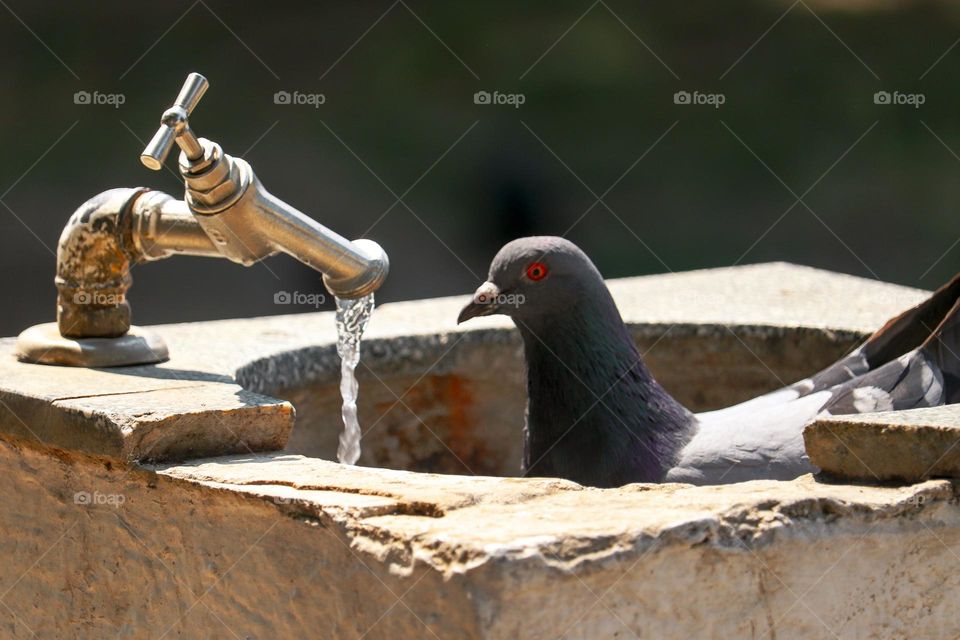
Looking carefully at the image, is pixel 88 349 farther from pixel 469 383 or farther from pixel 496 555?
pixel 496 555

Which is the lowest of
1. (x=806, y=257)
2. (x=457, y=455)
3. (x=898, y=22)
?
(x=457, y=455)

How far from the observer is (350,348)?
115 inches

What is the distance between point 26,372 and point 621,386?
4.05 ft

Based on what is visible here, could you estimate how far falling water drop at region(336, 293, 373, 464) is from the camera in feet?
9.39

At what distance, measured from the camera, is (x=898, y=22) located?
9.92 meters

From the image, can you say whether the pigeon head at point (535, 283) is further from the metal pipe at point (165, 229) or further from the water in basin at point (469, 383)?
the metal pipe at point (165, 229)

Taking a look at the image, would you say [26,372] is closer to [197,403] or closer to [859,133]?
[197,403]

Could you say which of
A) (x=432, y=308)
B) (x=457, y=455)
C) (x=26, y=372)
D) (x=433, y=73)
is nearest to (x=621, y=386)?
(x=457, y=455)

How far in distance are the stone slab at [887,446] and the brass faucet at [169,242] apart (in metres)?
0.94

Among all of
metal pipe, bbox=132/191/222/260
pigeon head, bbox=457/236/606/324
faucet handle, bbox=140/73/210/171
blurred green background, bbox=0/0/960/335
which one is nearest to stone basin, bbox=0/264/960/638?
metal pipe, bbox=132/191/222/260

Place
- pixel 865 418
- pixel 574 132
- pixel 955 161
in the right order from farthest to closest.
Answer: pixel 955 161 < pixel 574 132 < pixel 865 418

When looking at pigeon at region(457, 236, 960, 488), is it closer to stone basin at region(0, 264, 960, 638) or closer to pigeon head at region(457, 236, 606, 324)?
pigeon head at region(457, 236, 606, 324)

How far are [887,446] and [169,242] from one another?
4.64 ft

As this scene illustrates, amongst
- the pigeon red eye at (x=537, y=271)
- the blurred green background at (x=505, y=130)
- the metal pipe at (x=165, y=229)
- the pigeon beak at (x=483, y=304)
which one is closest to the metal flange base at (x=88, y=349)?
the metal pipe at (x=165, y=229)
